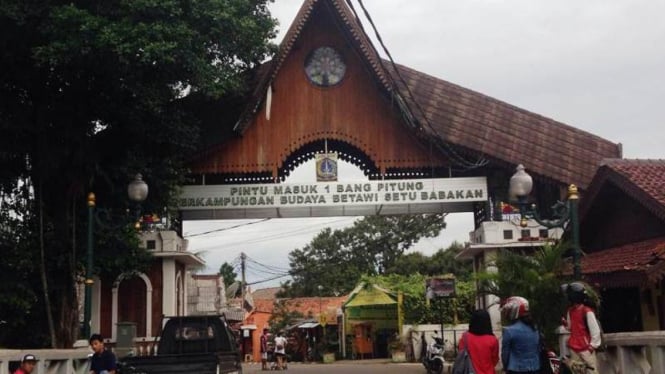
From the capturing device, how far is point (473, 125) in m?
22.1

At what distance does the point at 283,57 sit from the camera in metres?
21.2

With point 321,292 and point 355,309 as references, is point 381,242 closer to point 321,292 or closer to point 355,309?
point 321,292

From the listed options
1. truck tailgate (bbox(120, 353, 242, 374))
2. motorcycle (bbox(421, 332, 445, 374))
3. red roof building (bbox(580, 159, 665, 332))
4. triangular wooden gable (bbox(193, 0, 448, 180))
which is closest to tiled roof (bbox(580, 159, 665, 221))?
red roof building (bbox(580, 159, 665, 332))

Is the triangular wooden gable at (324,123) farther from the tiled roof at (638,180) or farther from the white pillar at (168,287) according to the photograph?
the tiled roof at (638,180)

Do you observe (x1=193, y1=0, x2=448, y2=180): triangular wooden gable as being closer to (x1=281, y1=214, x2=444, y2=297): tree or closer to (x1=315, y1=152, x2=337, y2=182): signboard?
(x1=315, y1=152, x2=337, y2=182): signboard

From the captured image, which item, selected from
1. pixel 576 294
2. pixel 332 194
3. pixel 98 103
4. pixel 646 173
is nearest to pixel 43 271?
pixel 98 103

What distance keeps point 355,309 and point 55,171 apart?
66.1ft

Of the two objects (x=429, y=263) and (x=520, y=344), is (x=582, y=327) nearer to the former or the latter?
(x=520, y=344)

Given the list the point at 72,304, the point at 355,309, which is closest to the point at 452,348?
the point at 355,309

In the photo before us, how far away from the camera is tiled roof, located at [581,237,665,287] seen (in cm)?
1182

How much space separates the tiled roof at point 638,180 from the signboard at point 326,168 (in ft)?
24.4

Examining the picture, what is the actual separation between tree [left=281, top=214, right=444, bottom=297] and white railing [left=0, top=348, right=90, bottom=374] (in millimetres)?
39865

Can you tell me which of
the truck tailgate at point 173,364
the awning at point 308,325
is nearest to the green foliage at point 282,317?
the awning at point 308,325

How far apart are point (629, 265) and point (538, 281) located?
1.73 meters
